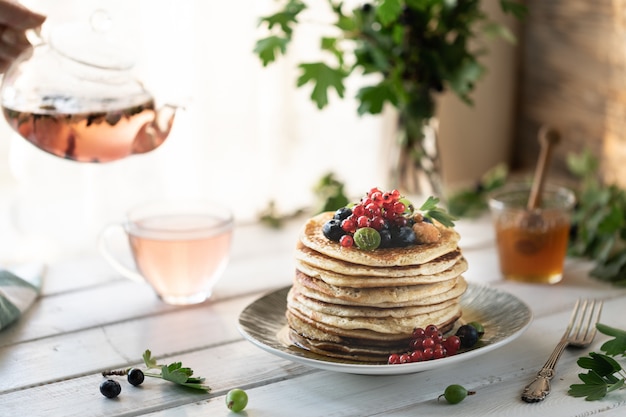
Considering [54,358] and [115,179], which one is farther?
[115,179]

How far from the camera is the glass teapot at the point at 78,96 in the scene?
A: 136 centimetres

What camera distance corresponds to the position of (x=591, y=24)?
2.17 m

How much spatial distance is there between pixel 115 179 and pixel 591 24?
116cm

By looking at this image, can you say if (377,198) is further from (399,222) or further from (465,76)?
(465,76)

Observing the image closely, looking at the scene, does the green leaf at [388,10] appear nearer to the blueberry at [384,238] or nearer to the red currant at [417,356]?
the blueberry at [384,238]

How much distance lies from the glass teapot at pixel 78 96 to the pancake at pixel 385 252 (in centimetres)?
34

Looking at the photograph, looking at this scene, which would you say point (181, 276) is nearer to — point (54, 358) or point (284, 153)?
point (54, 358)

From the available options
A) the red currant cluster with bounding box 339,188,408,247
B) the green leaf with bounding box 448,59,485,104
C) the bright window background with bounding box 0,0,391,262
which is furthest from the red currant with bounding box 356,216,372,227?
the bright window background with bounding box 0,0,391,262

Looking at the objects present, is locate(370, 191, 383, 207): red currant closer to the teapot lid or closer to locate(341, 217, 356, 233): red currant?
locate(341, 217, 356, 233): red currant

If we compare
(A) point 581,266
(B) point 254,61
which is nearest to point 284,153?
(B) point 254,61

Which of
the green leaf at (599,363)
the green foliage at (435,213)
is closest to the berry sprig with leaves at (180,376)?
the green foliage at (435,213)

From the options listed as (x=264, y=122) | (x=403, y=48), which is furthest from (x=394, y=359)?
(x=264, y=122)

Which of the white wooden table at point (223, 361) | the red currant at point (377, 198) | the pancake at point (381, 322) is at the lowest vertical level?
the white wooden table at point (223, 361)

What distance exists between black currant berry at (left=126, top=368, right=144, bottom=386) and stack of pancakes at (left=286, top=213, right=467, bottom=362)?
219mm
